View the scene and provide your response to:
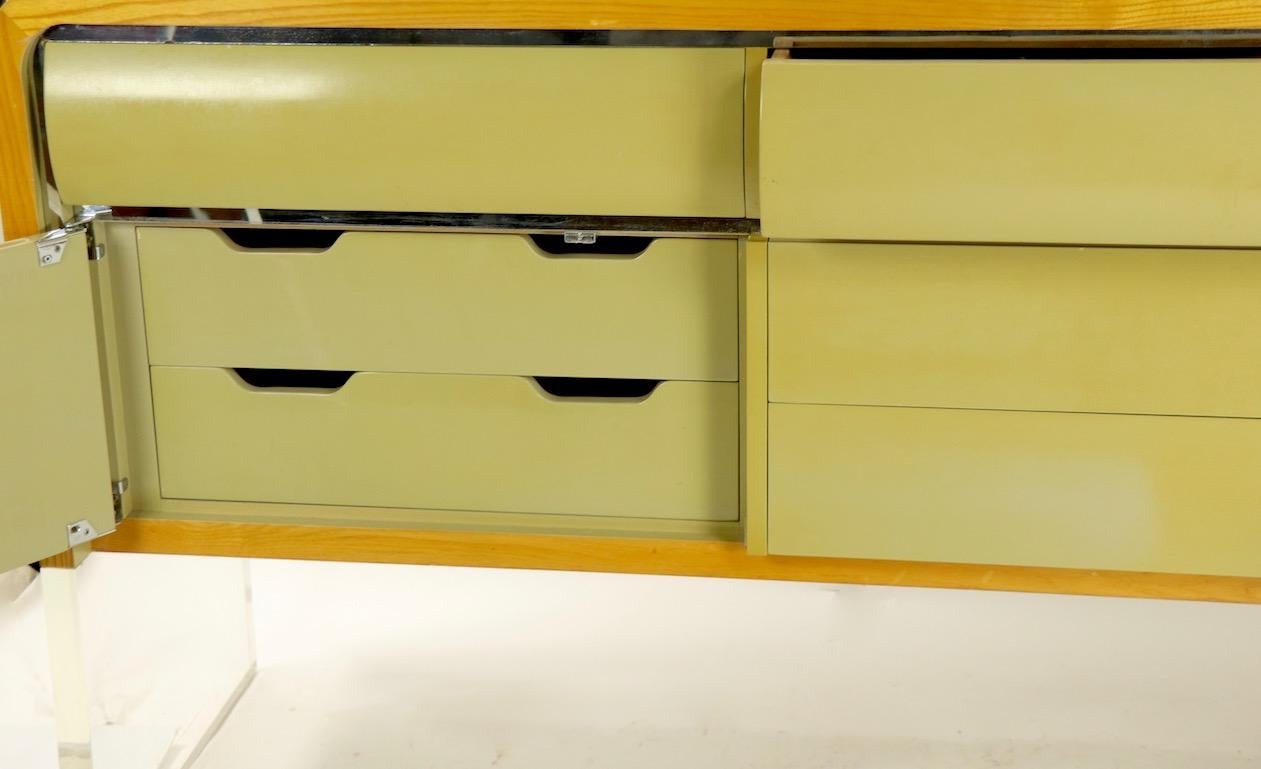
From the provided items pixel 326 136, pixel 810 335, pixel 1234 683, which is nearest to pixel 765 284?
pixel 810 335

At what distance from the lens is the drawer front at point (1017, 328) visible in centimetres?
113

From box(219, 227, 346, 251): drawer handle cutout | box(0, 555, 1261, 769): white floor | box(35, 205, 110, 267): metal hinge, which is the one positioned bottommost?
box(0, 555, 1261, 769): white floor

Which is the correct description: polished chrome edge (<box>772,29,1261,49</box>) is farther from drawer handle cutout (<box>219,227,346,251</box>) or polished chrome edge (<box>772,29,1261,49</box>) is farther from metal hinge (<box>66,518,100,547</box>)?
metal hinge (<box>66,518,100,547</box>)

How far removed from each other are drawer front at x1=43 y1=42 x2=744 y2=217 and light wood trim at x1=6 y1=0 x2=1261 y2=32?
24 millimetres

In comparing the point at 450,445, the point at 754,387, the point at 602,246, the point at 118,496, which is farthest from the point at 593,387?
the point at 118,496

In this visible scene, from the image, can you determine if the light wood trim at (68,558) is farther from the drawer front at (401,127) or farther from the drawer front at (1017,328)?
the drawer front at (1017,328)

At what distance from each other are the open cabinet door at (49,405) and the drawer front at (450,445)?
8cm

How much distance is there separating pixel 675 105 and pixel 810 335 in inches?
8.6

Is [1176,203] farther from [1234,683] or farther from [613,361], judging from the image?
[1234,683]

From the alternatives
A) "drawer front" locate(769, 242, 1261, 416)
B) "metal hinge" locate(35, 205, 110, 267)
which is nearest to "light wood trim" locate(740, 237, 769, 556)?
"drawer front" locate(769, 242, 1261, 416)

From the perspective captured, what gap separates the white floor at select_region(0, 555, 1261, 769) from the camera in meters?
1.64

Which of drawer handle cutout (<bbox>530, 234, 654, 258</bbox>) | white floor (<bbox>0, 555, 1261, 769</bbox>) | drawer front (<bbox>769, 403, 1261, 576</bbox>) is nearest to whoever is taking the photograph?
drawer front (<bbox>769, 403, 1261, 576</bbox>)

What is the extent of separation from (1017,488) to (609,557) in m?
0.36

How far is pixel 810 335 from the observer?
3.90ft
